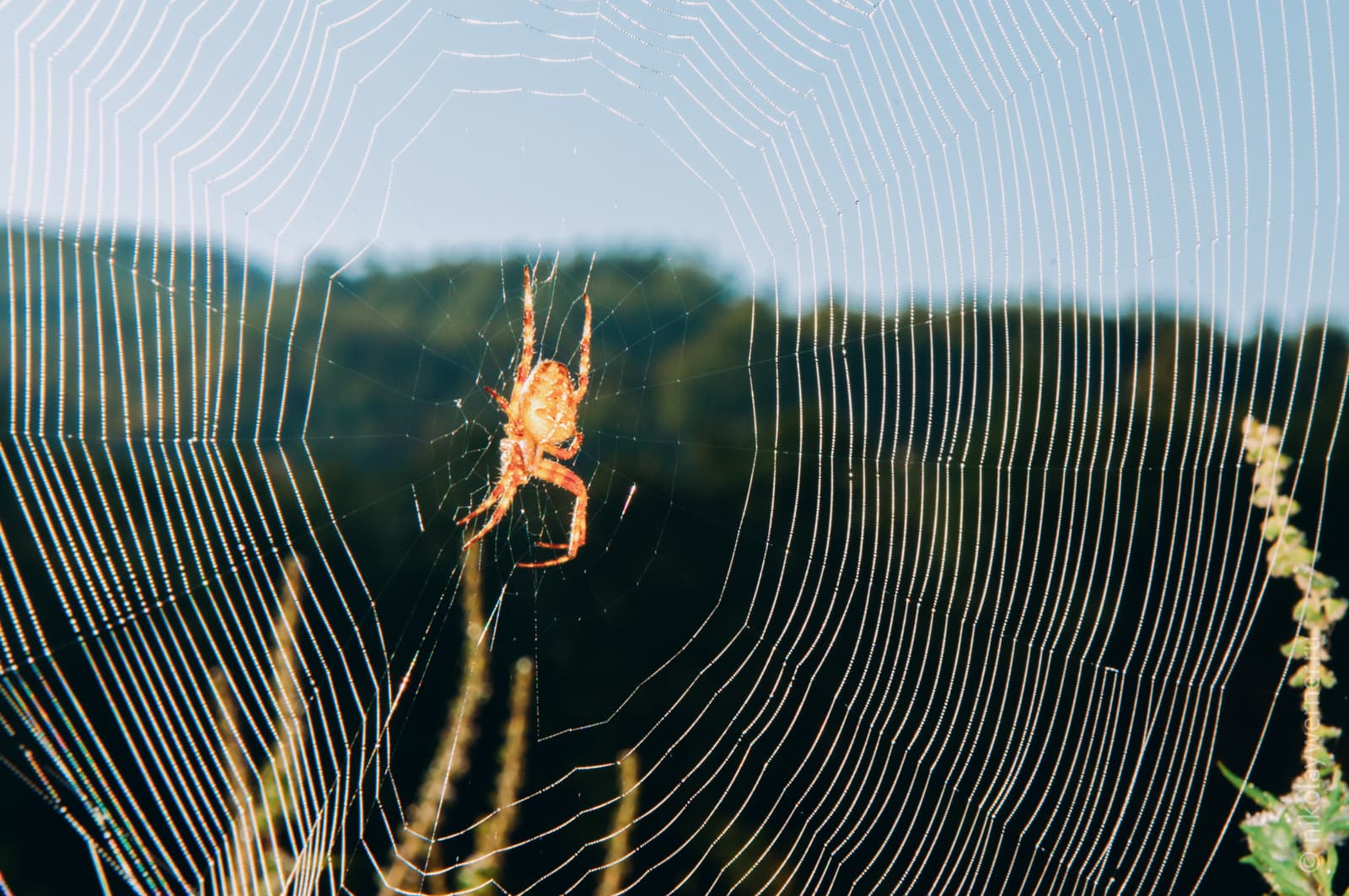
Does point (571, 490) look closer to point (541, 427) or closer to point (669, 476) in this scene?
point (541, 427)

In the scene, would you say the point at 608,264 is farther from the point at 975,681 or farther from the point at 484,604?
the point at 484,604

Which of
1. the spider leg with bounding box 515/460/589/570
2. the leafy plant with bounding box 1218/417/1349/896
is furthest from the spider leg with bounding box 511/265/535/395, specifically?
the leafy plant with bounding box 1218/417/1349/896

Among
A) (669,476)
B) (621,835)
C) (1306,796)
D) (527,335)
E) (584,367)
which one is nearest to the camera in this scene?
(1306,796)

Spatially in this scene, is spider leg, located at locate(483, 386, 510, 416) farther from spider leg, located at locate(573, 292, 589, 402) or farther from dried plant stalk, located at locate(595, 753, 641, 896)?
dried plant stalk, located at locate(595, 753, 641, 896)

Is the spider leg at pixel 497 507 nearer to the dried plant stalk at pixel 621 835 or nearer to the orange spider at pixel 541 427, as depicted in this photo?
the orange spider at pixel 541 427

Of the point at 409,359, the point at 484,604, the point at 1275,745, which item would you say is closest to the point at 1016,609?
the point at 1275,745

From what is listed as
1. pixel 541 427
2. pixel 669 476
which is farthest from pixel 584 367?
pixel 669 476

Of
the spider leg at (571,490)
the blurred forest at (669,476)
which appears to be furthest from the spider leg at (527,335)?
the blurred forest at (669,476)

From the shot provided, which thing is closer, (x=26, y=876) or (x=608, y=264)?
(x=26, y=876)
